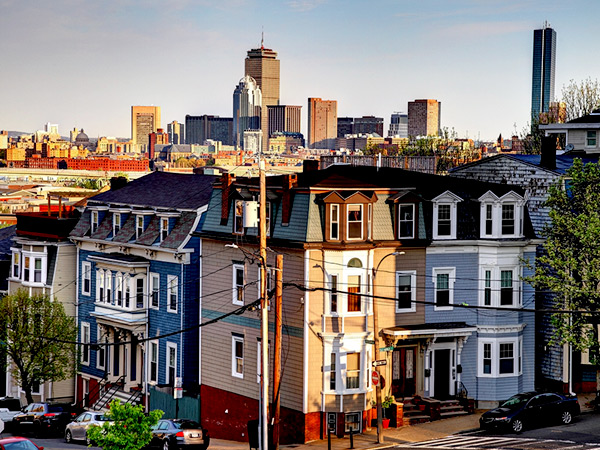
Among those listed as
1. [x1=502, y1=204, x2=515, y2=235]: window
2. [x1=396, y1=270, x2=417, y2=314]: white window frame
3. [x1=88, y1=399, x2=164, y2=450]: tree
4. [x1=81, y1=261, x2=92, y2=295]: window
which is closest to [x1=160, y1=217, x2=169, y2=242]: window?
[x1=81, y1=261, x2=92, y2=295]: window

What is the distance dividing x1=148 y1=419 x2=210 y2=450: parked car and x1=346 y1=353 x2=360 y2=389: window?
645 centimetres

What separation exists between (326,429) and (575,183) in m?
15.5

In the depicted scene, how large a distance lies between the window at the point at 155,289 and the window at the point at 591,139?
2685 cm

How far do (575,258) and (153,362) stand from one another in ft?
72.1

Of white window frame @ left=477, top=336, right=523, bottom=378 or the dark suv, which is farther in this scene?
the dark suv

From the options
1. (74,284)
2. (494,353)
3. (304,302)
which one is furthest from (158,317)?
(494,353)

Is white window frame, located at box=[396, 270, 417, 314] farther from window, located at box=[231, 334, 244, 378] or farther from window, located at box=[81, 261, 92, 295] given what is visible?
window, located at box=[81, 261, 92, 295]

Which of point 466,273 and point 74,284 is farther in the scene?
point 74,284

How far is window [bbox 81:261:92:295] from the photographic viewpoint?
61.8m

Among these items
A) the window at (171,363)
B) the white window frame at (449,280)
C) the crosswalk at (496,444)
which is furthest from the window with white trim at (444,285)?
the window at (171,363)

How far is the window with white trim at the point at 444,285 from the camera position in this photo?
157ft

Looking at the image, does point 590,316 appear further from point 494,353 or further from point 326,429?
point 326,429

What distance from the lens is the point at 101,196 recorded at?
211 ft

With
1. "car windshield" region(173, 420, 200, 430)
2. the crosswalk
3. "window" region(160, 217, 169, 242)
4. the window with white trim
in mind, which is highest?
"window" region(160, 217, 169, 242)
